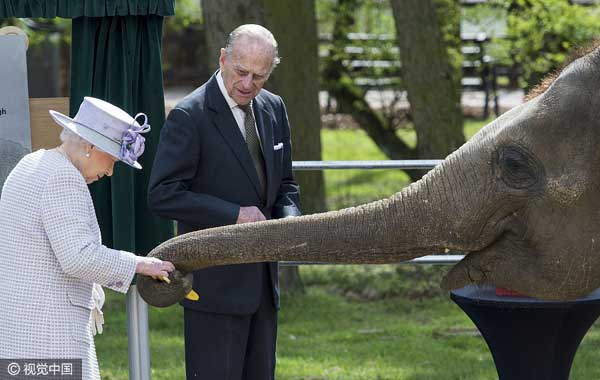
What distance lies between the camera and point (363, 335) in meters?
10.6

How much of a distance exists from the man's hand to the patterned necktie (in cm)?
28

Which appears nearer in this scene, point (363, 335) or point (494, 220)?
point (494, 220)

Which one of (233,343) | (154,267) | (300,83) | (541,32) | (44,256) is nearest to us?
(44,256)

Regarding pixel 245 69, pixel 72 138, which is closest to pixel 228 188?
pixel 245 69

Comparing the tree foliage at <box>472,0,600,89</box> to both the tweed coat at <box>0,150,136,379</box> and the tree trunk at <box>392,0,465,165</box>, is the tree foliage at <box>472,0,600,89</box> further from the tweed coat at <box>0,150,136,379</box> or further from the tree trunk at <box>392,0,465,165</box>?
the tweed coat at <box>0,150,136,379</box>

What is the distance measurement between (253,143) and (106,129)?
119 centimetres

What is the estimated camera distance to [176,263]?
5.41 metres

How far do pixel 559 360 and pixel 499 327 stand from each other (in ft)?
1.33

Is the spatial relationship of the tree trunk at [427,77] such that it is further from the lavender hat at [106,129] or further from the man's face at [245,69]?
the lavender hat at [106,129]

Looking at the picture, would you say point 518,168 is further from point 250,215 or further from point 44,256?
point 44,256

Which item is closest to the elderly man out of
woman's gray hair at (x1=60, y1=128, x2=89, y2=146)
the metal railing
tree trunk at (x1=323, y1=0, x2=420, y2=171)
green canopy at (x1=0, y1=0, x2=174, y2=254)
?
green canopy at (x1=0, y1=0, x2=174, y2=254)

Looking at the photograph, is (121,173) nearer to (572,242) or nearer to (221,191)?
(221,191)

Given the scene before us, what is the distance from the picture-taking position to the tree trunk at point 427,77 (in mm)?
13258

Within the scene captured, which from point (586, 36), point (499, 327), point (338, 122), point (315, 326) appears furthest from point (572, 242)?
point (338, 122)
